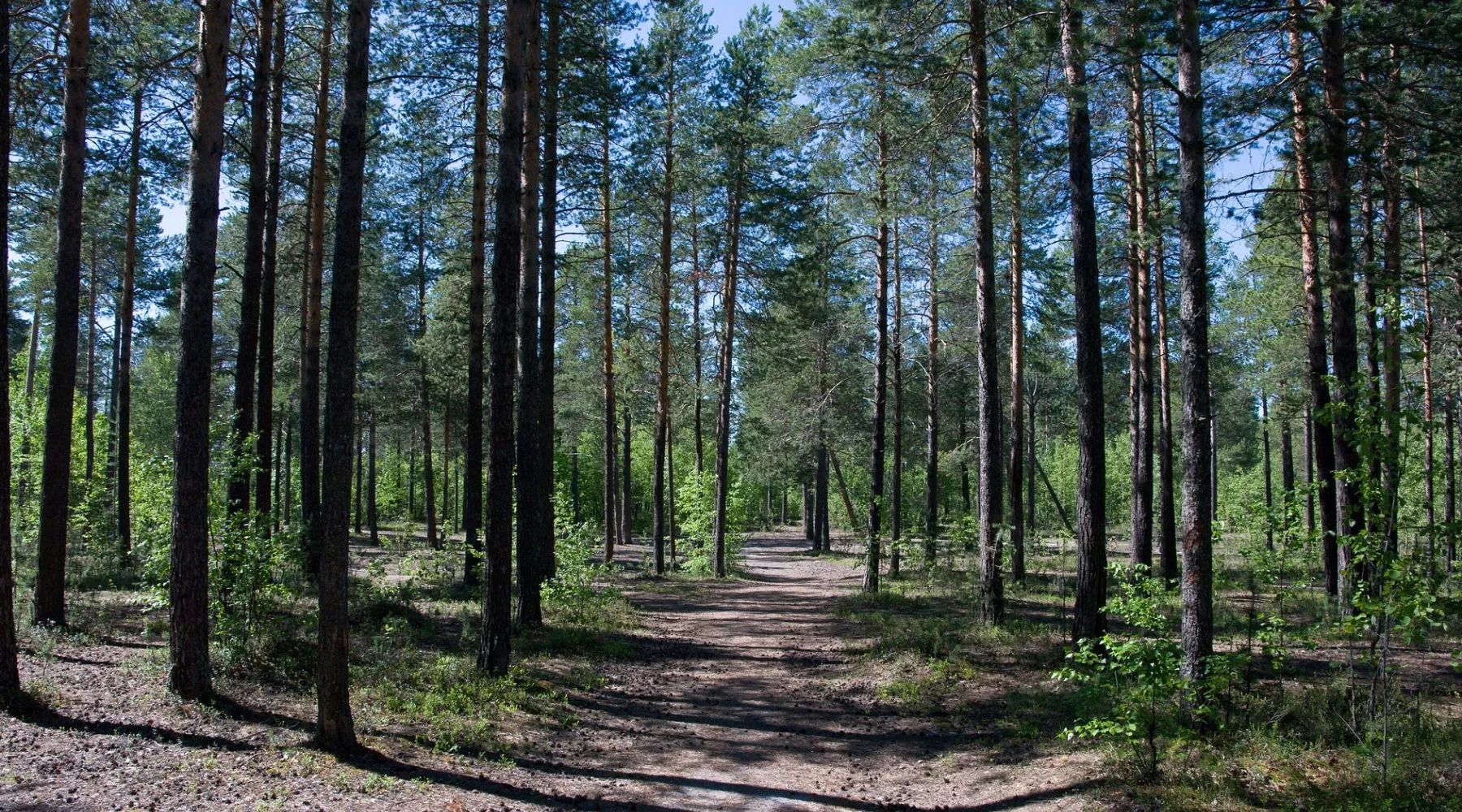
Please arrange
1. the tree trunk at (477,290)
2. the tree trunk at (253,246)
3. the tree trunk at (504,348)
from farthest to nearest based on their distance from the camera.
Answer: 1. the tree trunk at (477,290)
2. the tree trunk at (253,246)
3. the tree trunk at (504,348)

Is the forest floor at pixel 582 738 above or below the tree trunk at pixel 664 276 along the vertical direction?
below

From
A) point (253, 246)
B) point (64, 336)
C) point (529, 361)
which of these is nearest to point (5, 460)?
point (64, 336)

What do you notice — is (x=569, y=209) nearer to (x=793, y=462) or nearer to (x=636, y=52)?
(x=636, y=52)

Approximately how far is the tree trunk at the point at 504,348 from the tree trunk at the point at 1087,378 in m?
6.73

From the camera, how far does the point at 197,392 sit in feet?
24.4

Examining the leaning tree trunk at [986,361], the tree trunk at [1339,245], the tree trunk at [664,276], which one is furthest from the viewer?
the tree trunk at [664,276]

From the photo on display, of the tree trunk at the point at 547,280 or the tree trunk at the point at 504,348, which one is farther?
the tree trunk at the point at 547,280

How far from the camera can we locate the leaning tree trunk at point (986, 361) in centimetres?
1182

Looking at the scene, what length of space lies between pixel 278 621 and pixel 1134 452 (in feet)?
53.5

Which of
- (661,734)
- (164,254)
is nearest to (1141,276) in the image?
(661,734)

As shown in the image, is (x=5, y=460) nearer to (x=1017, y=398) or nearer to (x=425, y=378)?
(x=1017, y=398)

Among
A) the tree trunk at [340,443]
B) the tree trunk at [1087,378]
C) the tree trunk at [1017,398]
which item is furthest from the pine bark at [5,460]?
the tree trunk at [1017,398]

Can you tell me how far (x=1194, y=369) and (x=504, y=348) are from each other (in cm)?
718

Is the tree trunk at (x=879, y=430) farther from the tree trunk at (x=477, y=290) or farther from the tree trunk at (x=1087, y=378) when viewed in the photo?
the tree trunk at (x=477, y=290)
